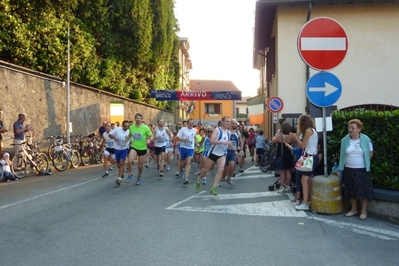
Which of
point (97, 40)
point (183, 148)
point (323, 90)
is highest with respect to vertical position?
point (97, 40)

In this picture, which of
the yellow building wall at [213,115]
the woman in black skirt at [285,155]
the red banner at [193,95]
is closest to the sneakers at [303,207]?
the woman in black skirt at [285,155]

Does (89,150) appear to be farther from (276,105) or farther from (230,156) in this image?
(230,156)

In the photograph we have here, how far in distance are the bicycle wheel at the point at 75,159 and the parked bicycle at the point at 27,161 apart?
2.16 meters

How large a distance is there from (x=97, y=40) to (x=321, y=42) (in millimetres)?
17809

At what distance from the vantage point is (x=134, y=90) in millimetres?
29328

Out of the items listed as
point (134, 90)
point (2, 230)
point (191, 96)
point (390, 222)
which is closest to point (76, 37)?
point (134, 90)

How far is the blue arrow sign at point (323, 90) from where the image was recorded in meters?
7.23

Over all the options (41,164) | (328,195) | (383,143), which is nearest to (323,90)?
(383,143)

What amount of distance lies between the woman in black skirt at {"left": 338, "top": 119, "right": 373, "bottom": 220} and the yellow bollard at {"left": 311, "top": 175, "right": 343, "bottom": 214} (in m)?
0.19

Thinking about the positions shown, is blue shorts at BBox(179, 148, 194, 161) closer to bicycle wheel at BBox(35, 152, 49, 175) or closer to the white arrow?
bicycle wheel at BBox(35, 152, 49, 175)

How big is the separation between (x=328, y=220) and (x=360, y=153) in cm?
121

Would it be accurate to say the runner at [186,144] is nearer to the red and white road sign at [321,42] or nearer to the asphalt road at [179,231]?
the asphalt road at [179,231]

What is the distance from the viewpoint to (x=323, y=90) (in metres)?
7.27

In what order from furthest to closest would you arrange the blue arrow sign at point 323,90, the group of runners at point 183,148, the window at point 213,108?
the window at point 213,108 → the group of runners at point 183,148 → the blue arrow sign at point 323,90
